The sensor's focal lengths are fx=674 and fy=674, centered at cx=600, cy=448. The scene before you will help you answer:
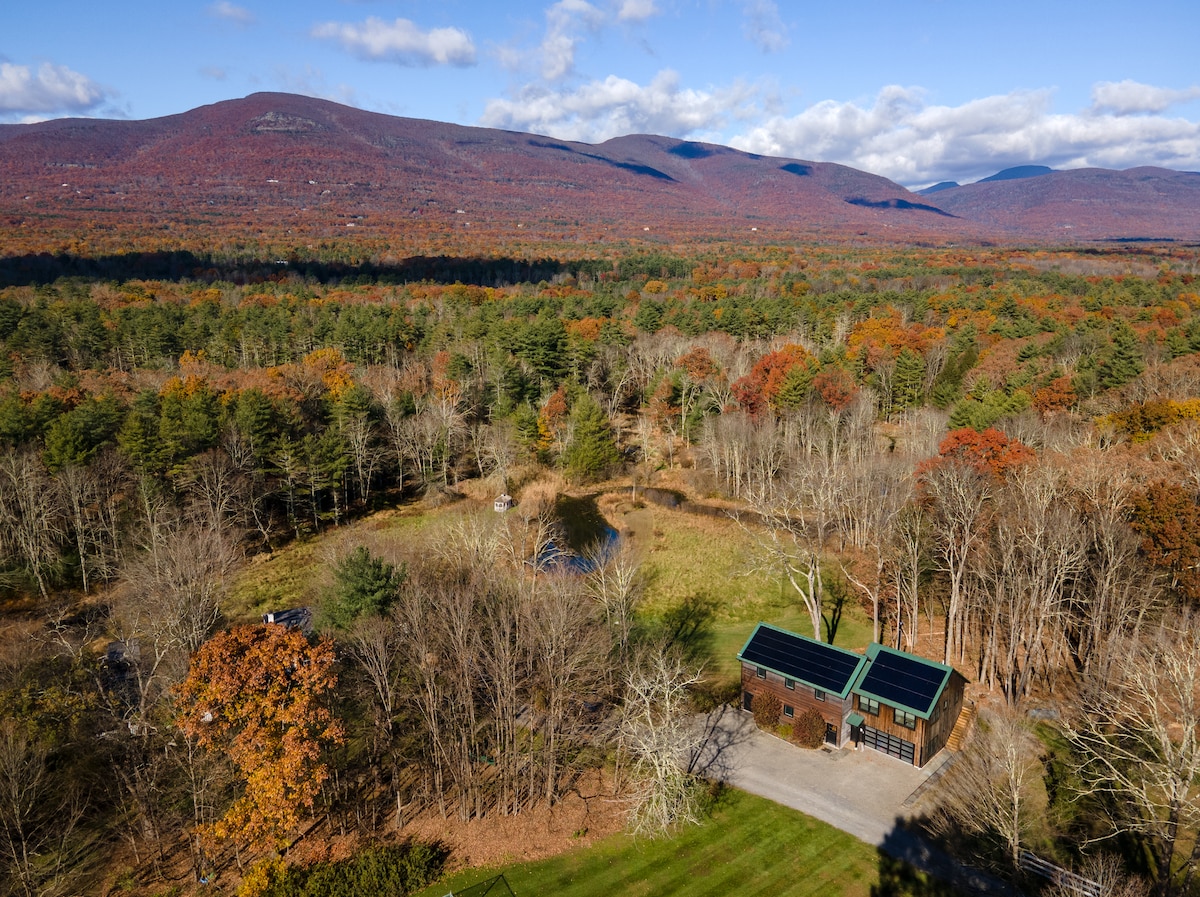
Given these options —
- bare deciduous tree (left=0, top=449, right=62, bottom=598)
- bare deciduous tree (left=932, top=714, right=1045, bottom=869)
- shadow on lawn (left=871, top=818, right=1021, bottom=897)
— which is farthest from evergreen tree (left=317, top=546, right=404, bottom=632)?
bare deciduous tree (left=932, top=714, right=1045, bottom=869)

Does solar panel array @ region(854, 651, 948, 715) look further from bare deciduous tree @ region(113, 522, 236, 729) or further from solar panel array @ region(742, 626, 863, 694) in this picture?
bare deciduous tree @ region(113, 522, 236, 729)

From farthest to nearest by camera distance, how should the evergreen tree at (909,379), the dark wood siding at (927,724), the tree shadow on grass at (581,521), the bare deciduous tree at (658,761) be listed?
the evergreen tree at (909,379), the tree shadow on grass at (581,521), the dark wood siding at (927,724), the bare deciduous tree at (658,761)

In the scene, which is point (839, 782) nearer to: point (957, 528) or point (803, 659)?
point (803, 659)

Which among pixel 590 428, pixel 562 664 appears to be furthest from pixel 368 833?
pixel 590 428

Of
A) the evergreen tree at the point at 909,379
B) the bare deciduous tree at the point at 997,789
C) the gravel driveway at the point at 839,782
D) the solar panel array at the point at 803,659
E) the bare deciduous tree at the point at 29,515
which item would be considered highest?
the evergreen tree at the point at 909,379

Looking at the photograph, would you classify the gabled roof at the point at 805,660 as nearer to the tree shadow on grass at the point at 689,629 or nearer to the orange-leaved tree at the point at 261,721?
the tree shadow on grass at the point at 689,629

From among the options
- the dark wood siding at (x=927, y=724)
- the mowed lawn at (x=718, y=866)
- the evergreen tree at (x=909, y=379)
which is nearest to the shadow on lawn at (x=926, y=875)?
the mowed lawn at (x=718, y=866)

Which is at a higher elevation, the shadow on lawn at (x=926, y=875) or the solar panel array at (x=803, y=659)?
the solar panel array at (x=803, y=659)
